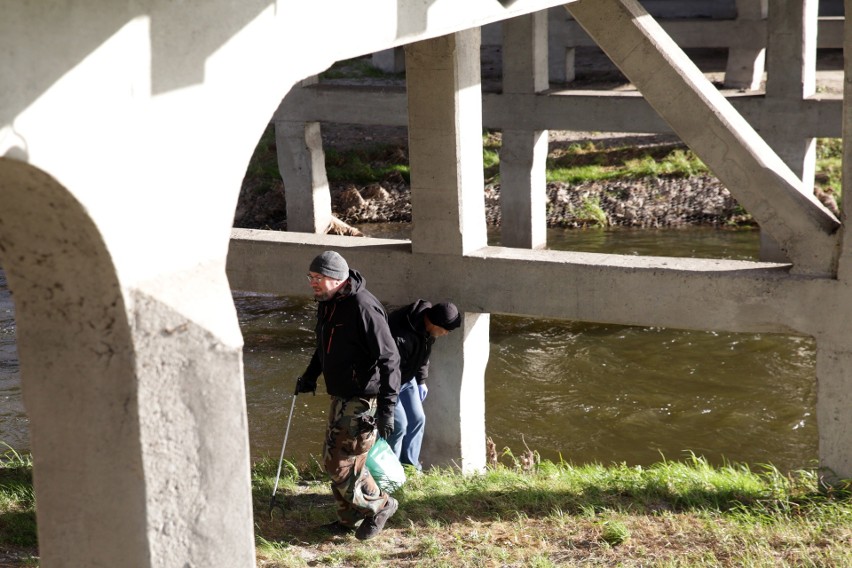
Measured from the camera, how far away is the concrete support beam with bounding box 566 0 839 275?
23.3ft

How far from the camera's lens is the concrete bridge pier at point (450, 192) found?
24.3 feet

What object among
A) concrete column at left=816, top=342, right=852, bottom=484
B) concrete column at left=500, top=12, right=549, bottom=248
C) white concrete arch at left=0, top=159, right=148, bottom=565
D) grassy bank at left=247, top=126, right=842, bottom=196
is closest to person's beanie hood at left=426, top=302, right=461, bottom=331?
concrete column at left=816, top=342, right=852, bottom=484

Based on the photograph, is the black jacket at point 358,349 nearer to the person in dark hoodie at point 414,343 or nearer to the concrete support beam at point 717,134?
the person in dark hoodie at point 414,343

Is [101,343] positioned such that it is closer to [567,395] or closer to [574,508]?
[574,508]

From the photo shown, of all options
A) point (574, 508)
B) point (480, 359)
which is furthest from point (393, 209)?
point (574, 508)

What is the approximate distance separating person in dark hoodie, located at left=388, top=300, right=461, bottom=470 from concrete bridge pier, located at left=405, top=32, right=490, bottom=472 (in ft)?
1.14

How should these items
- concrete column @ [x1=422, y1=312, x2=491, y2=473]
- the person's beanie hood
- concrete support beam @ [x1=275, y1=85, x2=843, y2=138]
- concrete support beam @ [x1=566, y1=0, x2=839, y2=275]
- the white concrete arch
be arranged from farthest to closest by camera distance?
concrete support beam @ [x1=275, y1=85, x2=843, y2=138] → concrete column @ [x1=422, y1=312, x2=491, y2=473] → the person's beanie hood → concrete support beam @ [x1=566, y1=0, x2=839, y2=275] → the white concrete arch

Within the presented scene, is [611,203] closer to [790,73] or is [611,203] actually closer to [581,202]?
[581,202]

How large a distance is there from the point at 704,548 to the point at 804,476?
1499 mm

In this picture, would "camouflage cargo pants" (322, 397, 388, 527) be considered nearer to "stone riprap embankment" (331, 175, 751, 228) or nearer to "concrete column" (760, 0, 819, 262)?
"concrete column" (760, 0, 819, 262)

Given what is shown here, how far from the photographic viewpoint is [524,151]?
1590 centimetres

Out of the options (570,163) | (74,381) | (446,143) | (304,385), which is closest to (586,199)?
(570,163)

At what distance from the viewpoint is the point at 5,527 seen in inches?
261

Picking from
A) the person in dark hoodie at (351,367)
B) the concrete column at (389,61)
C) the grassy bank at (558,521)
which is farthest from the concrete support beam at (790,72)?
the concrete column at (389,61)
